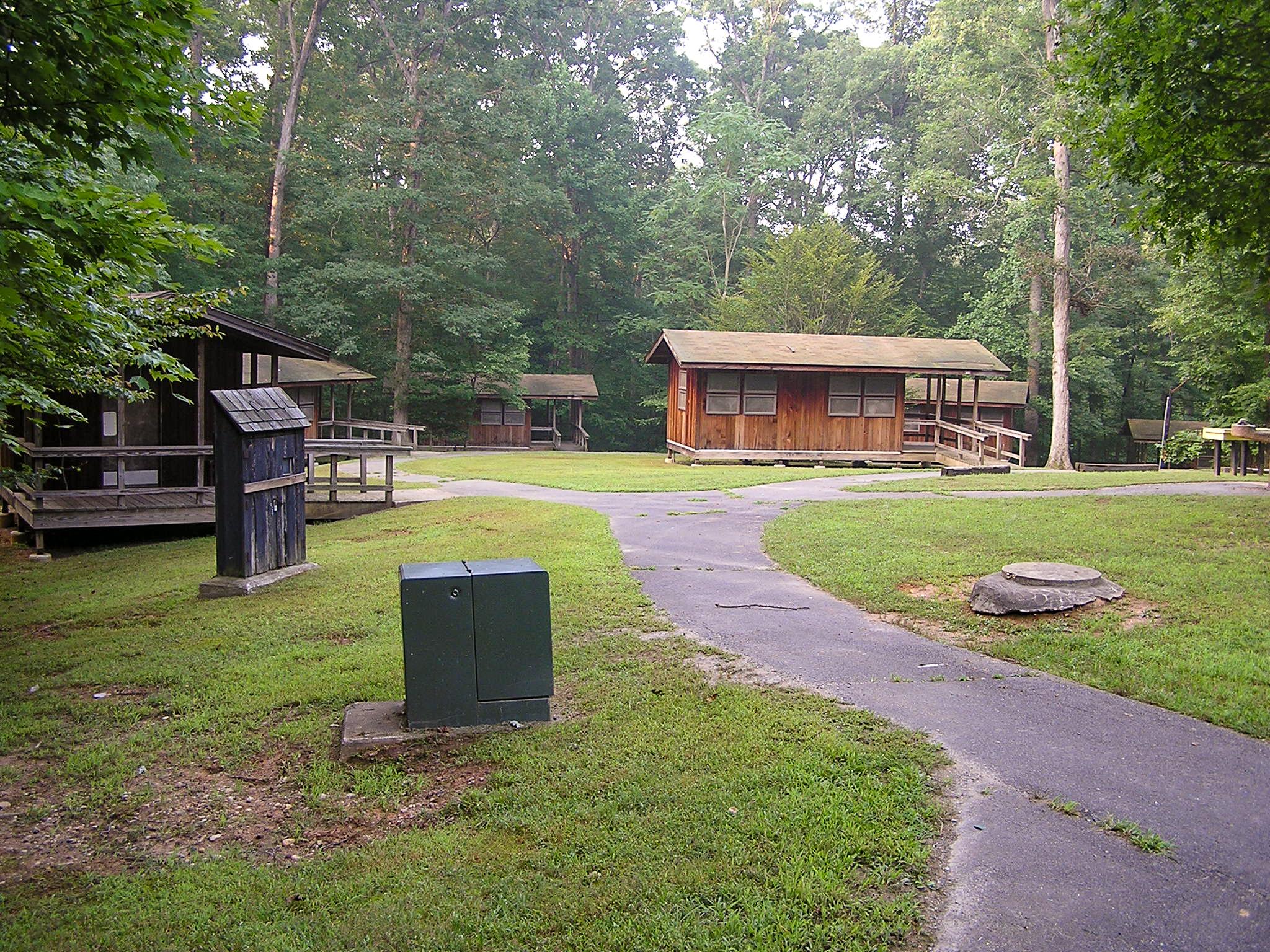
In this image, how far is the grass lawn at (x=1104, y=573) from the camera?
20.5 feet

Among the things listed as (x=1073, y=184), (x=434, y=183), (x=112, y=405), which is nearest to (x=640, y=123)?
(x=434, y=183)

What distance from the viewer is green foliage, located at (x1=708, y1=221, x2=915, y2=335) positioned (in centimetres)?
3900

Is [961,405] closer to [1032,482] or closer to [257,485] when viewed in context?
[1032,482]

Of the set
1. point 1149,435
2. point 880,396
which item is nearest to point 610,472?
point 880,396

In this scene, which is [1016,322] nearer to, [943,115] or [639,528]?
[943,115]

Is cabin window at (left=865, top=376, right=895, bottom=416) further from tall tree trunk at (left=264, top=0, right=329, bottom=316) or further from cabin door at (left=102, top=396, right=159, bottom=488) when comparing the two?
tall tree trunk at (left=264, top=0, right=329, bottom=316)

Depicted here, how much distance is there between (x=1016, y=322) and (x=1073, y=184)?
6.60m

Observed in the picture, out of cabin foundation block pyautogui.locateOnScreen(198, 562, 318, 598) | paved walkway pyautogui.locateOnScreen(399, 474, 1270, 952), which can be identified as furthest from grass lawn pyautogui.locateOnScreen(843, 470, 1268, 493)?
cabin foundation block pyautogui.locateOnScreen(198, 562, 318, 598)

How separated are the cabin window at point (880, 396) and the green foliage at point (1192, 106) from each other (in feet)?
60.3

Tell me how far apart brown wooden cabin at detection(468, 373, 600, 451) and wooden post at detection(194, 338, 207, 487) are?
76.6ft

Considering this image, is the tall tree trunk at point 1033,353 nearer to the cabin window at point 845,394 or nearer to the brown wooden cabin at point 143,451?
the cabin window at point 845,394

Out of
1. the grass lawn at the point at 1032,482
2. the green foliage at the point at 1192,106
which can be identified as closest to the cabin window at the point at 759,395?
the grass lawn at the point at 1032,482

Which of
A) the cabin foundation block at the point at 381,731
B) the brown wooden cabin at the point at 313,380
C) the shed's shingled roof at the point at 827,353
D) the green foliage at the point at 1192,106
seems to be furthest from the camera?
the brown wooden cabin at the point at 313,380

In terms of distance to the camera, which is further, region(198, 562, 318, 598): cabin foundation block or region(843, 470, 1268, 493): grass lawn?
region(843, 470, 1268, 493): grass lawn
